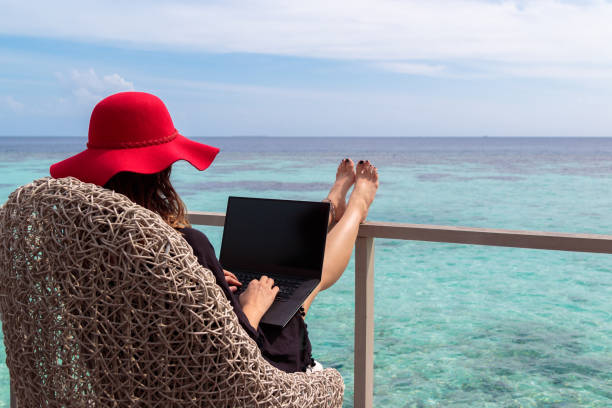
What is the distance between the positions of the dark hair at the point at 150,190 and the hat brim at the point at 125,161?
0.13 ft

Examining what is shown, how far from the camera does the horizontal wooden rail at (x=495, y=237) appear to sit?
165 centimetres

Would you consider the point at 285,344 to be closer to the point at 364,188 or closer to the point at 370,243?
the point at 370,243

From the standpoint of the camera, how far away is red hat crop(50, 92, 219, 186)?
114 cm

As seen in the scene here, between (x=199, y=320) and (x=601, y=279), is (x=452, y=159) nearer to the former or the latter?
(x=601, y=279)

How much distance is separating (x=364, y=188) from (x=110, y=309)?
1531 mm

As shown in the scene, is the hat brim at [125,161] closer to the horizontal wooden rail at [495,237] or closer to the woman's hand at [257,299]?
the woman's hand at [257,299]

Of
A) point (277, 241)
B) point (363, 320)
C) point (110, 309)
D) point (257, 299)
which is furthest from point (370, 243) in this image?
point (110, 309)

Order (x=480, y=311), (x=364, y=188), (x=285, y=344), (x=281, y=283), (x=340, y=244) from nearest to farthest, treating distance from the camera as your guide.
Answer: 1. (x=285, y=344)
2. (x=281, y=283)
3. (x=340, y=244)
4. (x=364, y=188)
5. (x=480, y=311)

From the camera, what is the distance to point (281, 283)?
167 cm

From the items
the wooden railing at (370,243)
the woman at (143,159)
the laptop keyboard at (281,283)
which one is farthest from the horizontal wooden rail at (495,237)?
the woman at (143,159)

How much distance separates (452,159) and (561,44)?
15805 mm

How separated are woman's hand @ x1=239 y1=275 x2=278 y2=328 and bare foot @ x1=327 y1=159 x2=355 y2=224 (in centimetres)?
75

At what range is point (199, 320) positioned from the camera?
3.06 ft

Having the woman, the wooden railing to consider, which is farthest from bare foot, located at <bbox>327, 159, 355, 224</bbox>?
the woman
